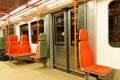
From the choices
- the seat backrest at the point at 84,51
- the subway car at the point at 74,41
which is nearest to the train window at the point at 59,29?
the subway car at the point at 74,41

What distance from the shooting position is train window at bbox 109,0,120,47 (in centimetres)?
294

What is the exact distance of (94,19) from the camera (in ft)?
10.9

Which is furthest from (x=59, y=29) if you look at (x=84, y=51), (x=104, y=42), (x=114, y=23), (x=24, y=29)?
(x=24, y=29)

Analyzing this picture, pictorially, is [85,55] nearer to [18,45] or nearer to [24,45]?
[24,45]

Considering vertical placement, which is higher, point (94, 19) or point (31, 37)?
point (94, 19)

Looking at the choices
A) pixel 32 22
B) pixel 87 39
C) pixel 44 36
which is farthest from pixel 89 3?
pixel 32 22

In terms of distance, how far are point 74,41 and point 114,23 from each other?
1.04m

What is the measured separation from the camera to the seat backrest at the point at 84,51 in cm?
302

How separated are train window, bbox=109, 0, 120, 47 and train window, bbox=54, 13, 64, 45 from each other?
6.18 feet

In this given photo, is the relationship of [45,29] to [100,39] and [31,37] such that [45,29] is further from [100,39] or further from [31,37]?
[100,39]

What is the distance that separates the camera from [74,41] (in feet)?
11.1

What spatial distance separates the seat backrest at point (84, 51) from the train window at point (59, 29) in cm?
146

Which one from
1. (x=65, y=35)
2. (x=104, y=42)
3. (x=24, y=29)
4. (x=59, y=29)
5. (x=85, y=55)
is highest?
(x=24, y=29)

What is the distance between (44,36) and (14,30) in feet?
12.6
